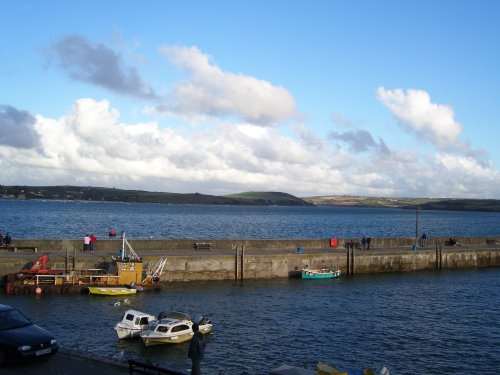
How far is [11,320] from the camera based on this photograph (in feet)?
54.5

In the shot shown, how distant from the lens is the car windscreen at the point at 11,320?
53.4ft

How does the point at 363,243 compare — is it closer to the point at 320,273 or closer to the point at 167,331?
the point at 320,273

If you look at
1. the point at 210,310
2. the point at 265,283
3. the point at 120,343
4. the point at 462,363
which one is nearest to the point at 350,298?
the point at 265,283

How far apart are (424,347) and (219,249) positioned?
1025 inches

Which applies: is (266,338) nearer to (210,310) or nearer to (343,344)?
(343,344)

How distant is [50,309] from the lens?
32.8 m

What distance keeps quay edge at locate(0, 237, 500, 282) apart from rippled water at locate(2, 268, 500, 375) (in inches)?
61.4

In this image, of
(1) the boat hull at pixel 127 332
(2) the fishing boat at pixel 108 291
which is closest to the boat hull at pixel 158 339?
(1) the boat hull at pixel 127 332

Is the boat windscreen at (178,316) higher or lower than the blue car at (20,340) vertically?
lower

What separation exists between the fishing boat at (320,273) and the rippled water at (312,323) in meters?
0.73

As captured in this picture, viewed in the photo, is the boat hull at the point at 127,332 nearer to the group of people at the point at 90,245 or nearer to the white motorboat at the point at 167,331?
the white motorboat at the point at 167,331

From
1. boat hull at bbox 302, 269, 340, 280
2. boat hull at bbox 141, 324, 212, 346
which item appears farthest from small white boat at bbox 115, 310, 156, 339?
boat hull at bbox 302, 269, 340, 280

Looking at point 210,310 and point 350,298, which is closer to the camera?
point 210,310

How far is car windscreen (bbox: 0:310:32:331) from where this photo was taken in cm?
1628
